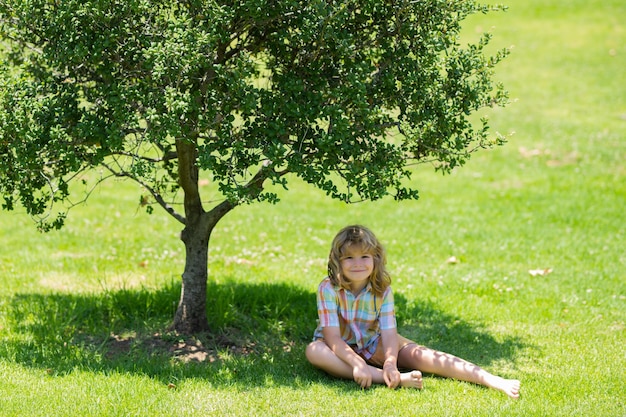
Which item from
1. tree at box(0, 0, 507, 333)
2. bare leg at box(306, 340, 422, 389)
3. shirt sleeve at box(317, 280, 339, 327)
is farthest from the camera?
shirt sleeve at box(317, 280, 339, 327)

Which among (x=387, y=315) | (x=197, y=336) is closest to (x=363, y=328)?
(x=387, y=315)

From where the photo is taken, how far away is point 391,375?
5457mm

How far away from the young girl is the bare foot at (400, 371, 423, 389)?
5 cm

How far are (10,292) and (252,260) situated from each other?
2.68m

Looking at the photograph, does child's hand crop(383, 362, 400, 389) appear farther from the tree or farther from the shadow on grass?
→ the tree

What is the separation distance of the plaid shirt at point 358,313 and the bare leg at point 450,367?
25 cm

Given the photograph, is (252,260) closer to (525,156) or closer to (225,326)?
(225,326)

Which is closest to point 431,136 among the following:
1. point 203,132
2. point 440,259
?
point 203,132

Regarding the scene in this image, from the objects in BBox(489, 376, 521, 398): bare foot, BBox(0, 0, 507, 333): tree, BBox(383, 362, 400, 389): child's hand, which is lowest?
BBox(489, 376, 521, 398): bare foot

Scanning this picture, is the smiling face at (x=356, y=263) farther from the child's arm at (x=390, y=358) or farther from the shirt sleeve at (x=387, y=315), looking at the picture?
the child's arm at (x=390, y=358)

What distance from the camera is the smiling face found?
5848mm

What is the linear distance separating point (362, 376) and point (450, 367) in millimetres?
691

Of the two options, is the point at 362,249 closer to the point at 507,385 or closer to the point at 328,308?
the point at 328,308

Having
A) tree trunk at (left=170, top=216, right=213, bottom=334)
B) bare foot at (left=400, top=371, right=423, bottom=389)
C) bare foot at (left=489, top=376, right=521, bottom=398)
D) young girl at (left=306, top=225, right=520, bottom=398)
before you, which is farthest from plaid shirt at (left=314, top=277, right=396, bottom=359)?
tree trunk at (left=170, top=216, right=213, bottom=334)
